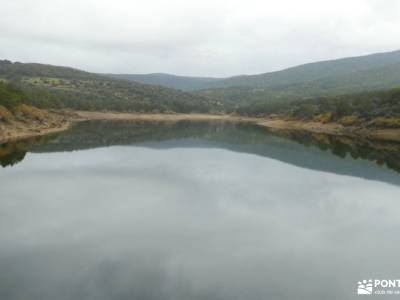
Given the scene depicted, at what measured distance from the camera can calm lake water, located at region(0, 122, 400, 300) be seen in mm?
19516

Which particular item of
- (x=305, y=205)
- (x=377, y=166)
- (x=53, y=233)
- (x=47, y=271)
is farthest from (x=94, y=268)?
(x=377, y=166)

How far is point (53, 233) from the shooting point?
1040 inches
